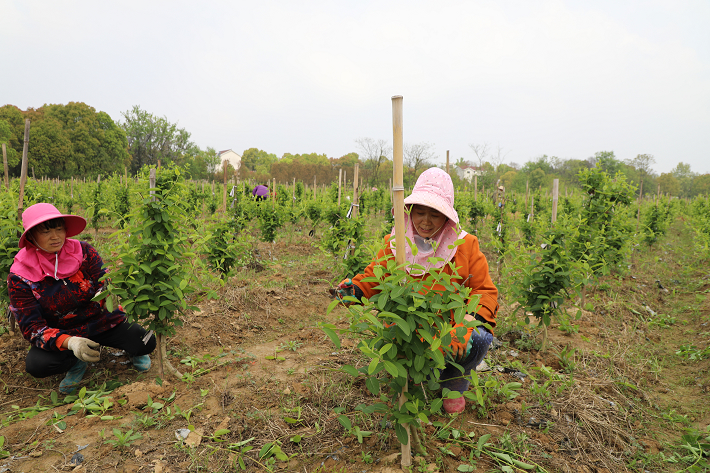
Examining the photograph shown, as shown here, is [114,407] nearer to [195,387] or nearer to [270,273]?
[195,387]

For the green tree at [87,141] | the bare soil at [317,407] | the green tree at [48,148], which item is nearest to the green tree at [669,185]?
the bare soil at [317,407]

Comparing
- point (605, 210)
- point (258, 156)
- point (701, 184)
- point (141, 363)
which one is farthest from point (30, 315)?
point (258, 156)

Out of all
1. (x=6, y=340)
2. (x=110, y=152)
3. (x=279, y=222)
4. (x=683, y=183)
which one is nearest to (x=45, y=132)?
(x=110, y=152)

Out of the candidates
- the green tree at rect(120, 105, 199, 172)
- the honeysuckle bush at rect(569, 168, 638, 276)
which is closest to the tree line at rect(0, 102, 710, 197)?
the green tree at rect(120, 105, 199, 172)

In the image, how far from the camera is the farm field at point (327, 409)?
7.02 ft

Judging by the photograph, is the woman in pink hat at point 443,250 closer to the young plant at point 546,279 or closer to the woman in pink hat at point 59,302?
the young plant at point 546,279

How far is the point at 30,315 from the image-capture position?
2.87 metres

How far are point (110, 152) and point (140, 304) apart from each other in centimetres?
4659

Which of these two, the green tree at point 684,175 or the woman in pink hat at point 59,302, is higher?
the green tree at point 684,175

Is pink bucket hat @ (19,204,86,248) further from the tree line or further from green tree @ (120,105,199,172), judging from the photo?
green tree @ (120,105,199,172)

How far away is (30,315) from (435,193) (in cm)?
325

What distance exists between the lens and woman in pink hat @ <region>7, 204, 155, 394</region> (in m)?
2.81

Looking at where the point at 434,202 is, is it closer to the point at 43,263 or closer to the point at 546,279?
the point at 546,279

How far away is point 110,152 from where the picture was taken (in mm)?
40344
